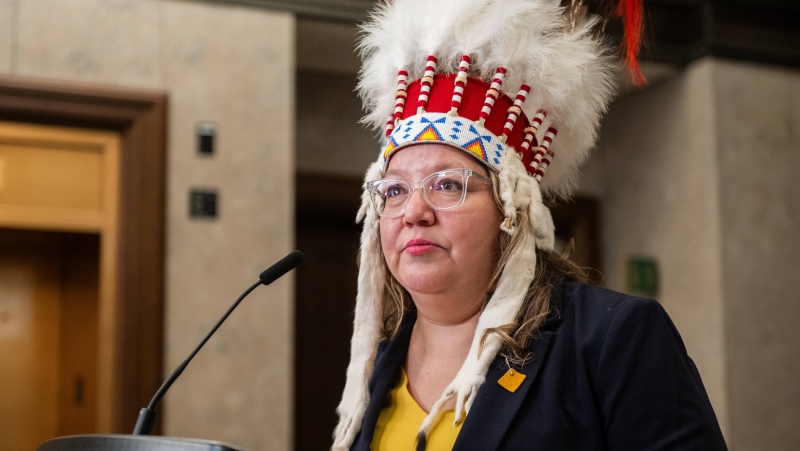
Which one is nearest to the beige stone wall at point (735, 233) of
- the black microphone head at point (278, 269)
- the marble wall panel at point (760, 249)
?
the marble wall panel at point (760, 249)

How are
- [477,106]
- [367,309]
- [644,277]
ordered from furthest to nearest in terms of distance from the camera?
[644,277], [367,309], [477,106]

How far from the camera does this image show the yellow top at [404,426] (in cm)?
162

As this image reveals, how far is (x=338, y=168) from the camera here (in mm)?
4707

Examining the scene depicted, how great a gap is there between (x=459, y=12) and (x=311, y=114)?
9.53 ft

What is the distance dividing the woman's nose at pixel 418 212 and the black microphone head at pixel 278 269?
0.68ft

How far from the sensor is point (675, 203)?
4.66 m

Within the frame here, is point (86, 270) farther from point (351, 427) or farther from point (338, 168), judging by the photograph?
point (351, 427)

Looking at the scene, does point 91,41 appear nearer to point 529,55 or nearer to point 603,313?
point 529,55

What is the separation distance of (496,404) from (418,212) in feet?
1.22

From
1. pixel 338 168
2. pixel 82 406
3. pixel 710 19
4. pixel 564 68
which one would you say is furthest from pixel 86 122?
pixel 710 19

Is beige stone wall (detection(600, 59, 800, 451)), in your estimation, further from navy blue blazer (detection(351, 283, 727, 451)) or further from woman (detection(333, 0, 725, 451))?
navy blue blazer (detection(351, 283, 727, 451))

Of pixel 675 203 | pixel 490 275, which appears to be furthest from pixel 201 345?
pixel 675 203

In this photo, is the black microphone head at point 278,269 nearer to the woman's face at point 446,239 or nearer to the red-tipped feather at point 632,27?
the woman's face at point 446,239

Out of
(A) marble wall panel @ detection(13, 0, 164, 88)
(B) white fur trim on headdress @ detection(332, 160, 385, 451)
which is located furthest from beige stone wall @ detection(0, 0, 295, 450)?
(B) white fur trim on headdress @ detection(332, 160, 385, 451)
